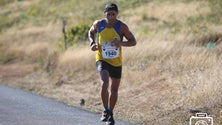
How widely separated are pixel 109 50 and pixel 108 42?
15 centimetres

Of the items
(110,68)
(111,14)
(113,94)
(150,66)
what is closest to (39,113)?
(113,94)

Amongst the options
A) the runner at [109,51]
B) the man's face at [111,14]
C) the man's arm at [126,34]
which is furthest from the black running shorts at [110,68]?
the man's face at [111,14]

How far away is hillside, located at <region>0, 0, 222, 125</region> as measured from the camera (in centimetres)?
962

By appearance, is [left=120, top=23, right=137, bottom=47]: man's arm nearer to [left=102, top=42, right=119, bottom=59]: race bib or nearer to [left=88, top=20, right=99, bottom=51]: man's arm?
[left=102, top=42, right=119, bottom=59]: race bib

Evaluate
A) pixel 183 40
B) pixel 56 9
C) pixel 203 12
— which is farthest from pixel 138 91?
pixel 56 9

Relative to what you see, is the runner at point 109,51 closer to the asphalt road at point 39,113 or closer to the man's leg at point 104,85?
the man's leg at point 104,85

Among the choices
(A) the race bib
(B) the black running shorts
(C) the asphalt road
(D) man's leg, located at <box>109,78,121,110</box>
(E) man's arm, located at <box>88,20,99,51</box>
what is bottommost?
(C) the asphalt road

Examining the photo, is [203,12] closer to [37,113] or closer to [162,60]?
[162,60]

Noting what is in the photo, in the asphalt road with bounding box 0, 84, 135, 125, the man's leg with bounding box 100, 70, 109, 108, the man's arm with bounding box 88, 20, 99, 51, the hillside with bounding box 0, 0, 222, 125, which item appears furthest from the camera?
the hillside with bounding box 0, 0, 222, 125

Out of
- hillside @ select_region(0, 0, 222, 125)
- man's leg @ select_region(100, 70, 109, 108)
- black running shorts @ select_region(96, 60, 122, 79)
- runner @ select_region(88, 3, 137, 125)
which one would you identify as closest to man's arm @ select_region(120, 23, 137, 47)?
runner @ select_region(88, 3, 137, 125)

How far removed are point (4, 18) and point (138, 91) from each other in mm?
33503

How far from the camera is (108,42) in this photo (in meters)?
7.68

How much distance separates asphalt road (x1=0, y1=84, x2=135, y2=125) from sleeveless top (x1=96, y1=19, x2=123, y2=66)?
120 cm

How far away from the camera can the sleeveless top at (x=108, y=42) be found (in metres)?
7.63
